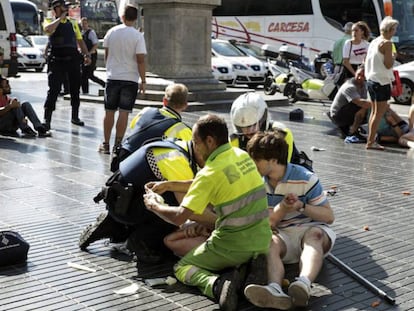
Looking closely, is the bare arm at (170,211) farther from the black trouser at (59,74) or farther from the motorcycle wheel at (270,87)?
the motorcycle wheel at (270,87)

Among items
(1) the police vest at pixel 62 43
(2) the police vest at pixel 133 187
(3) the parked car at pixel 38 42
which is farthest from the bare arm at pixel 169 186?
(3) the parked car at pixel 38 42

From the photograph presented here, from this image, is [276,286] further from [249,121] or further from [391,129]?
[391,129]

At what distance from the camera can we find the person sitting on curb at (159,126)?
5184mm

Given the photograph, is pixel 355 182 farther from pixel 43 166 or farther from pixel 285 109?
pixel 285 109

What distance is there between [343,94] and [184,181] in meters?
6.61

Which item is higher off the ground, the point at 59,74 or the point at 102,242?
the point at 59,74

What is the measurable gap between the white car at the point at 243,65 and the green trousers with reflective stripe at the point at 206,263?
17781 millimetres

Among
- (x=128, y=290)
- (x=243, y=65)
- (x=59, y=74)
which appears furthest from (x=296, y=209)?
(x=243, y=65)

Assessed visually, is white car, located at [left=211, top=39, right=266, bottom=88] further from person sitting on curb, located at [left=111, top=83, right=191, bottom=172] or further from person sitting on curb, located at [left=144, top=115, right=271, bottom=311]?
person sitting on curb, located at [left=144, top=115, right=271, bottom=311]

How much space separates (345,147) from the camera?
10031mm

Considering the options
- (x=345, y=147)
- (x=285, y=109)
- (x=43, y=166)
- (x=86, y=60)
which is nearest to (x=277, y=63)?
(x=285, y=109)

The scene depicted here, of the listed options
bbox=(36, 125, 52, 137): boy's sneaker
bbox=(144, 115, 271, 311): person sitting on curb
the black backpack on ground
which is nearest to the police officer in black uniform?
bbox=(36, 125, 52, 137): boy's sneaker

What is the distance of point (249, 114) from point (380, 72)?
496 centimetres

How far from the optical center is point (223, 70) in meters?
21.3
